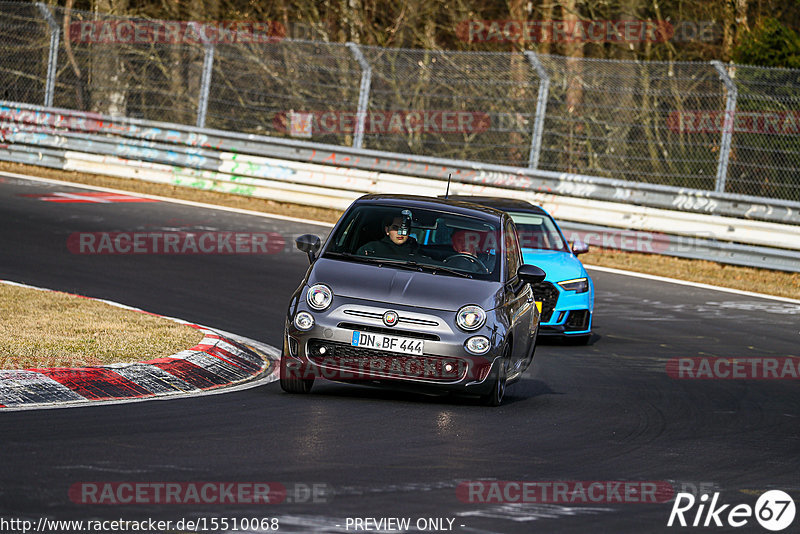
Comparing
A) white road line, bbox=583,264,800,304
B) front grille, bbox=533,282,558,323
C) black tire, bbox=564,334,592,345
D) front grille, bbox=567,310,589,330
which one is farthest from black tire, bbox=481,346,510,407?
white road line, bbox=583,264,800,304

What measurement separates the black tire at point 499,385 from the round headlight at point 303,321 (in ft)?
4.50

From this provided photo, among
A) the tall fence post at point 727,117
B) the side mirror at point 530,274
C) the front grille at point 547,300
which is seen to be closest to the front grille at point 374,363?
the side mirror at point 530,274

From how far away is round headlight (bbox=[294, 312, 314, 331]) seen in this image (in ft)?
28.5

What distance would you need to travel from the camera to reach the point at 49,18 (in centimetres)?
2372

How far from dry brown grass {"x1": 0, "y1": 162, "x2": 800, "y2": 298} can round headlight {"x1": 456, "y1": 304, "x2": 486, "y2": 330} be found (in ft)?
31.7

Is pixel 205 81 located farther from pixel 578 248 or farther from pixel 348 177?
pixel 578 248

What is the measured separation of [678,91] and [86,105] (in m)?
11.7

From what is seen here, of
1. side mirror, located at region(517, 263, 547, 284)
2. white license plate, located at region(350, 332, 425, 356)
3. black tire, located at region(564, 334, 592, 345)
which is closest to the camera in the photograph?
white license plate, located at region(350, 332, 425, 356)

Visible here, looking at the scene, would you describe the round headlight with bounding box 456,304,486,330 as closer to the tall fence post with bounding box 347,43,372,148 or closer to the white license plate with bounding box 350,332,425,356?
the white license plate with bounding box 350,332,425,356

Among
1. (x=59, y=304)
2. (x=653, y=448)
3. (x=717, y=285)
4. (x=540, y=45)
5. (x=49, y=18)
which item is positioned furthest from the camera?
(x=540, y=45)

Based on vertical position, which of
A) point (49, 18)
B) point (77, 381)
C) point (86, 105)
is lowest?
point (77, 381)

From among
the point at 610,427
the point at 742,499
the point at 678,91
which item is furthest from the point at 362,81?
the point at 742,499

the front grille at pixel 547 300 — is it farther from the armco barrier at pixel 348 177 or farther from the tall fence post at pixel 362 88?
the tall fence post at pixel 362 88

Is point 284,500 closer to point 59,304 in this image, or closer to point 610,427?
point 610,427
